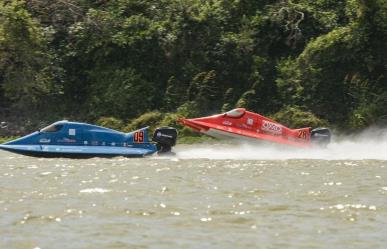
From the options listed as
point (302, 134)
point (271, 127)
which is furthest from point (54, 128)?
point (302, 134)

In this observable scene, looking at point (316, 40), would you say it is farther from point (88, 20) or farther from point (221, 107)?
point (88, 20)

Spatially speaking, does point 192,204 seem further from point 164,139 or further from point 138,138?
point 164,139

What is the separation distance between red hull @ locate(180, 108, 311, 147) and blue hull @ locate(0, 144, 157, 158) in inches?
121

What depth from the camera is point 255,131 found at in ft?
80.5

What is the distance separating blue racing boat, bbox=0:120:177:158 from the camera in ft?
70.4

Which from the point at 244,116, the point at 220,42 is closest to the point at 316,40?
the point at 220,42

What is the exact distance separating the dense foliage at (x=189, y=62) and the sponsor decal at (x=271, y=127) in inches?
248

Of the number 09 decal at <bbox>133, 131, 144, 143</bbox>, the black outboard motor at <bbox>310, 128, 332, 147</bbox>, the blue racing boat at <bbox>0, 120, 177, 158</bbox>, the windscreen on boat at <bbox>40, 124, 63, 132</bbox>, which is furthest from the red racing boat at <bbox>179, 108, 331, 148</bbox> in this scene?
the windscreen on boat at <bbox>40, 124, 63, 132</bbox>

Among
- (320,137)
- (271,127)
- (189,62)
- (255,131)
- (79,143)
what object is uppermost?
(189,62)

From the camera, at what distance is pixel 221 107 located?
32719mm

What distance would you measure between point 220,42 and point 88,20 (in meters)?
6.20

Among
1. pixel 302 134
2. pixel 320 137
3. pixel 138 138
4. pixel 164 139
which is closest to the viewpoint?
pixel 138 138

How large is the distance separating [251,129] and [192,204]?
481 inches

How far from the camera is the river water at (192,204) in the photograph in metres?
9.95
